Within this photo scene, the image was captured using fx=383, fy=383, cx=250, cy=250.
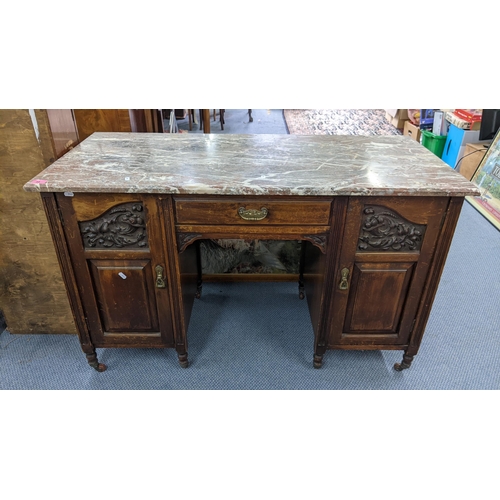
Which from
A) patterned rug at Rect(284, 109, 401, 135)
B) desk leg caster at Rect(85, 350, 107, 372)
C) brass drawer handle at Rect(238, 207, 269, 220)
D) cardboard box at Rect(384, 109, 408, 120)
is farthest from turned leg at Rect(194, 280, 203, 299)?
cardboard box at Rect(384, 109, 408, 120)

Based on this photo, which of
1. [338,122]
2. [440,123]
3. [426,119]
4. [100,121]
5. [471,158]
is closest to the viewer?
[100,121]

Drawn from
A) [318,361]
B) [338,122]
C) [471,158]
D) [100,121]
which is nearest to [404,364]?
[318,361]

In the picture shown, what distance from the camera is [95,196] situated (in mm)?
1247

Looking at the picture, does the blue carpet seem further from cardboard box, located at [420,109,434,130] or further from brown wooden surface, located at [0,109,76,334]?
cardboard box, located at [420,109,434,130]

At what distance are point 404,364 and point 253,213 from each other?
97 centimetres

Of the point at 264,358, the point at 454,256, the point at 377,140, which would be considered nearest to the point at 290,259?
the point at 264,358

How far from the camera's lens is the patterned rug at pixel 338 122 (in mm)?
4953

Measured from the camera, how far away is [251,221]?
4.27 feet

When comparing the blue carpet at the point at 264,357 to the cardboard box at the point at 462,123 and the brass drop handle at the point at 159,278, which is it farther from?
the cardboard box at the point at 462,123

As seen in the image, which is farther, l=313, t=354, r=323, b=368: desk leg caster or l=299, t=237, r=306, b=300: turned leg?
l=299, t=237, r=306, b=300: turned leg

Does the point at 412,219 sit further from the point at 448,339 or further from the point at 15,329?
the point at 15,329

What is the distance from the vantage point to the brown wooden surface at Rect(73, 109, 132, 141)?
2.16m

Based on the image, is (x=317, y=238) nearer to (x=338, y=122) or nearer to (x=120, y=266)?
(x=120, y=266)

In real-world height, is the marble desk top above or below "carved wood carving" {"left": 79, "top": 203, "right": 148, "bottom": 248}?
above
